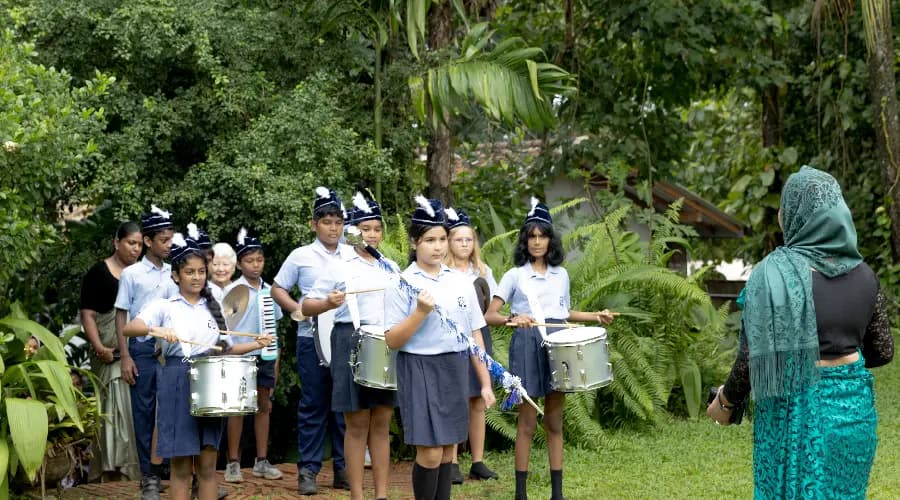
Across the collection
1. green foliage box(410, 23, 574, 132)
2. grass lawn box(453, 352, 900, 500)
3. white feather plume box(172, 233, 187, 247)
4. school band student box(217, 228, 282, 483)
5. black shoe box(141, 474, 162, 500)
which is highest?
green foliage box(410, 23, 574, 132)

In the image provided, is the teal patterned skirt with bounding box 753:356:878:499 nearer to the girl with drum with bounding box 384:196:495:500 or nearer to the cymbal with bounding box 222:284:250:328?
the girl with drum with bounding box 384:196:495:500

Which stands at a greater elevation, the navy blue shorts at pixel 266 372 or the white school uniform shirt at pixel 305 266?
the white school uniform shirt at pixel 305 266

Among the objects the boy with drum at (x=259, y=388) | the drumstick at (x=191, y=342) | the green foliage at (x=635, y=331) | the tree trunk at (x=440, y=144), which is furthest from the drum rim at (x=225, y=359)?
the tree trunk at (x=440, y=144)

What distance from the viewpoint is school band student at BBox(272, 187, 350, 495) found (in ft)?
25.3

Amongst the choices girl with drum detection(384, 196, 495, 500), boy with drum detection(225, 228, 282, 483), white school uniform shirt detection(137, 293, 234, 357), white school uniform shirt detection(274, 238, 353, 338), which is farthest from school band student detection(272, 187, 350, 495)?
girl with drum detection(384, 196, 495, 500)

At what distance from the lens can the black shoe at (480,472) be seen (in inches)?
326

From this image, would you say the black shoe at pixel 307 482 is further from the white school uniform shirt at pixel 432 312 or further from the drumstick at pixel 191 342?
the white school uniform shirt at pixel 432 312

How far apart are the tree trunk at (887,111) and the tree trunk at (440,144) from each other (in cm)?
441

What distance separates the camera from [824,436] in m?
4.43

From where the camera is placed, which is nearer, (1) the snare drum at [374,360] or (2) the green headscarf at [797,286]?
(2) the green headscarf at [797,286]

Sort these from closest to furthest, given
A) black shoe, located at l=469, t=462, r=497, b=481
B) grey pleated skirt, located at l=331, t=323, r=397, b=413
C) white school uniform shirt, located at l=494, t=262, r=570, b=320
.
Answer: grey pleated skirt, located at l=331, t=323, r=397, b=413, white school uniform shirt, located at l=494, t=262, r=570, b=320, black shoe, located at l=469, t=462, r=497, b=481

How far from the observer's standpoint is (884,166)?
12.6 metres

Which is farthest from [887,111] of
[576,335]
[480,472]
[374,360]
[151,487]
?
[151,487]

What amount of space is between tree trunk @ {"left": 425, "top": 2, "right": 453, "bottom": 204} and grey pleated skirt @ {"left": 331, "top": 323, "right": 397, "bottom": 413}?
424cm
